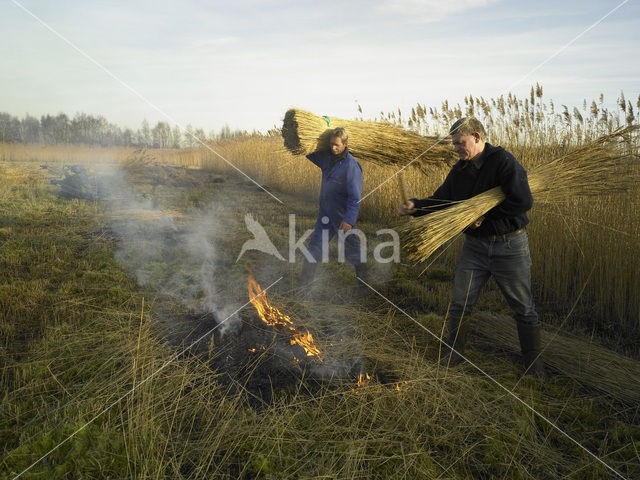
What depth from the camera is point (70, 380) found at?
2.71 m

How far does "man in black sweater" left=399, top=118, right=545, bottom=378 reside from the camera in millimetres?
2482

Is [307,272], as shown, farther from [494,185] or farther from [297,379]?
[494,185]

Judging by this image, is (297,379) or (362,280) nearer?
(297,379)

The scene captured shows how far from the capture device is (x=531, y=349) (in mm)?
2812

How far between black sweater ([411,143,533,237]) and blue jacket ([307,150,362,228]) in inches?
37.7

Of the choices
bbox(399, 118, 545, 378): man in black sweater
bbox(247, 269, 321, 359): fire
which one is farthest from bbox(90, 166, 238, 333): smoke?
bbox(399, 118, 545, 378): man in black sweater

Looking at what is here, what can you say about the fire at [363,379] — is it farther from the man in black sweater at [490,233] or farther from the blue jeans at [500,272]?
the blue jeans at [500,272]

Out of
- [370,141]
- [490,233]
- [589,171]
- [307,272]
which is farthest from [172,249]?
[589,171]

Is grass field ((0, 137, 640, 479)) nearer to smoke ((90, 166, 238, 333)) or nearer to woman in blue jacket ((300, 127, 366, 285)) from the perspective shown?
smoke ((90, 166, 238, 333))

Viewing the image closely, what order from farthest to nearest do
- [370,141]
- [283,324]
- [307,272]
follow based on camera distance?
[307,272]
[370,141]
[283,324]

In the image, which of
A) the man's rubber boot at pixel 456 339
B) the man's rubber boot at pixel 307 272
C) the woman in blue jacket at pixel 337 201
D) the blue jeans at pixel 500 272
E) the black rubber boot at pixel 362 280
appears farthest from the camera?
the black rubber boot at pixel 362 280

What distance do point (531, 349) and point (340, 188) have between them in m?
2.06

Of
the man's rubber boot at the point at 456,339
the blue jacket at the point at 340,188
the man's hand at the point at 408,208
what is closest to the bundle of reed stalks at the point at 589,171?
the man's hand at the point at 408,208

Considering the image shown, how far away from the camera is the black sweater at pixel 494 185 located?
2439 mm
